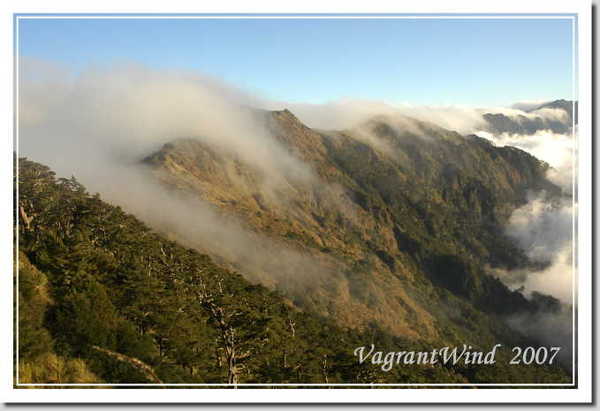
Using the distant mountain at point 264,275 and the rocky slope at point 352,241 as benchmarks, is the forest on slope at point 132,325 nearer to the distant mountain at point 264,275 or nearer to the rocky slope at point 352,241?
the distant mountain at point 264,275

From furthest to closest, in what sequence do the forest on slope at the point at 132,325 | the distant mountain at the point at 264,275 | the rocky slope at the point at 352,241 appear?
the rocky slope at the point at 352,241 → the distant mountain at the point at 264,275 → the forest on slope at the point at 132,325

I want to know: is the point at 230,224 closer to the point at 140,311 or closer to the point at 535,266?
the point at 140,311


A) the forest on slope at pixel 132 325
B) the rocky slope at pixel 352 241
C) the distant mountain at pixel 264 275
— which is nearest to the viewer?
the forest on slope at pixel 132 325

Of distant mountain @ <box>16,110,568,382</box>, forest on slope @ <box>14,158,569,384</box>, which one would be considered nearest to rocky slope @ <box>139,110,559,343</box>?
distant mountain @ <box>16,110,568,382</box>

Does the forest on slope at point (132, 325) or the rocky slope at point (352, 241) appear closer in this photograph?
the forest on slope at point (132, 325)

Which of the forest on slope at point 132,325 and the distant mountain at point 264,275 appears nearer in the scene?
the forest on slope at point 132,325

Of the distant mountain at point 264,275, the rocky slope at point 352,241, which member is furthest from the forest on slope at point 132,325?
the rocky slope at point 352,241

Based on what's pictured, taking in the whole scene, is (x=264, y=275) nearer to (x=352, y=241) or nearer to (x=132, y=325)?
(x=352, y=241)

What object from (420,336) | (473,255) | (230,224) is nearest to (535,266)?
(473,255)

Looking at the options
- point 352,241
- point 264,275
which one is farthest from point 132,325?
point 352,241

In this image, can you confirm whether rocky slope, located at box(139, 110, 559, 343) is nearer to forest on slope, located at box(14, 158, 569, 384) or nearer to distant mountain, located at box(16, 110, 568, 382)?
distant mountain, located at box(16, 110, 568, 382)

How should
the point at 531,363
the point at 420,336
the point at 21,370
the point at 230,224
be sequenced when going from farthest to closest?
the point at 230,224 → the point at 420,336 → the point at 531,363 → the point at 21,370
